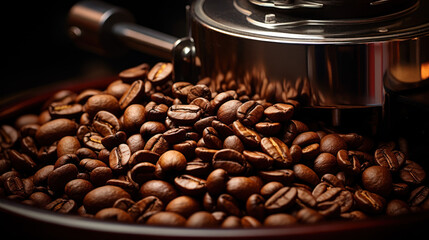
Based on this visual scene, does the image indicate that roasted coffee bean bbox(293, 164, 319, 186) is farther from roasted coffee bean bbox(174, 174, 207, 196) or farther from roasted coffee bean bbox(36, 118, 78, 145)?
roasted coffee bean bbox(36, 118, 78, 145)

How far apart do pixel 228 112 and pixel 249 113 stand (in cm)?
4

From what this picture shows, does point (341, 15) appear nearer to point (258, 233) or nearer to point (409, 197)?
point (409, 197)

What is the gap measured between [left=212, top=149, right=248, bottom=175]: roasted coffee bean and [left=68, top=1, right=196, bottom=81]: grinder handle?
0.35 meters

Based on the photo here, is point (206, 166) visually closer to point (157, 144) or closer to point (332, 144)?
point (157, 144)

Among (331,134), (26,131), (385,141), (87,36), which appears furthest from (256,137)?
(87,36)

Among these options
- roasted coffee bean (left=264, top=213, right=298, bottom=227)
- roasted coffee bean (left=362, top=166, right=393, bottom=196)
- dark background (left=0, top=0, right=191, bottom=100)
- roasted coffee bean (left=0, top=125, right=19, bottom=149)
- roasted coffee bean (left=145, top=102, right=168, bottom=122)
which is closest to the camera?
roasted coffee bean (left=264, top=213, right=298, bottom=227)

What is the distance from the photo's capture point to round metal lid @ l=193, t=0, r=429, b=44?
0.84 metres

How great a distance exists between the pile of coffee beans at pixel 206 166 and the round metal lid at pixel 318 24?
11 centimetres

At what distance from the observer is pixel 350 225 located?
60 centimetres

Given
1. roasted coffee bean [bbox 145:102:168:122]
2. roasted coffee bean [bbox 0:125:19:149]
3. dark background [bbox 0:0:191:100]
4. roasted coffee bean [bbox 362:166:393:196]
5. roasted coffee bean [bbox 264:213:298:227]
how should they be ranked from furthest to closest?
dark background [bbox 0:0:191:100] < roasted coffee bean [bbox 0:125:19:149] < roasted coffee bean [bbox 145:102:168:122] < roasted coffee bean [bbox 362:166:393:196] < roasted coffee bean [bbox 264:213:298:227]

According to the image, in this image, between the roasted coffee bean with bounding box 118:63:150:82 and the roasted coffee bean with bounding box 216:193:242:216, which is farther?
the roasted coffee bean with bounding box 118:63:150:82

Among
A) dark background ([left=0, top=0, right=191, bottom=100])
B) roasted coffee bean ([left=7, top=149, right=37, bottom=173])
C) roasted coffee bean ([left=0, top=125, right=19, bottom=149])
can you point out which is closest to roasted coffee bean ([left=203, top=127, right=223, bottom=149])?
roasted coffee bean ([left=7, top=149, right=37, bottom=173])

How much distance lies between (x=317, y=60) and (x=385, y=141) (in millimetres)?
185

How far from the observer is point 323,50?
84 cm
